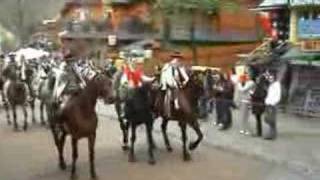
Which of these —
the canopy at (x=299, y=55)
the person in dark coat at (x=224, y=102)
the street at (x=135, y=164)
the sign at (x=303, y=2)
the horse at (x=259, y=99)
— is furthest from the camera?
the canopy at (x=299, y=55)

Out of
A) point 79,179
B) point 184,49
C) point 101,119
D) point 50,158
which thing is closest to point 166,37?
point 184,49

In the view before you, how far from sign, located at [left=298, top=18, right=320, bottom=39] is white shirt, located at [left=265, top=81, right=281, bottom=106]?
650cm

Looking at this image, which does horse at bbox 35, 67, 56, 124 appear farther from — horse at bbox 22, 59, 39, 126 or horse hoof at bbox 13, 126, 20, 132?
horse hoof at bbox 13, 126, 20, 132

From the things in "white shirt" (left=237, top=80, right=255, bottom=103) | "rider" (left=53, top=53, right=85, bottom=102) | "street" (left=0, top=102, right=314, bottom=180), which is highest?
"rider" (left=53, top=53, right=85, bottom=102)

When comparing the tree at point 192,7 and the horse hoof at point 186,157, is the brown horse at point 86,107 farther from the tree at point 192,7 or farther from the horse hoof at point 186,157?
the tree at point 192,7

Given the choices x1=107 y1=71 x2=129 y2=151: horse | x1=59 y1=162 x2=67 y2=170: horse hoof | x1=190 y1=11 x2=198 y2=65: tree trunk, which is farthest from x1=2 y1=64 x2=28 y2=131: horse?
x1=190 y1=11 x2=198 y2=65: tree trunk

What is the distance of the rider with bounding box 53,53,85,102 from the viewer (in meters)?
14.4

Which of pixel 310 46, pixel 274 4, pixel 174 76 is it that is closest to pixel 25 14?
pixel 274 4

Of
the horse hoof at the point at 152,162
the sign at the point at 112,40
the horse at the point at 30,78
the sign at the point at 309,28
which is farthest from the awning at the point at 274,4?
the sign at the point at 112,40

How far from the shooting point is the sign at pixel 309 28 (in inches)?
993

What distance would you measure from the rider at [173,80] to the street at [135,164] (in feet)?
4.70

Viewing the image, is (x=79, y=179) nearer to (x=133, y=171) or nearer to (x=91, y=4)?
(x=133, y=171)

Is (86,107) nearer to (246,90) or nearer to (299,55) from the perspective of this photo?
(246,90)

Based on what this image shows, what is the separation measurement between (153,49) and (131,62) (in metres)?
19.8
